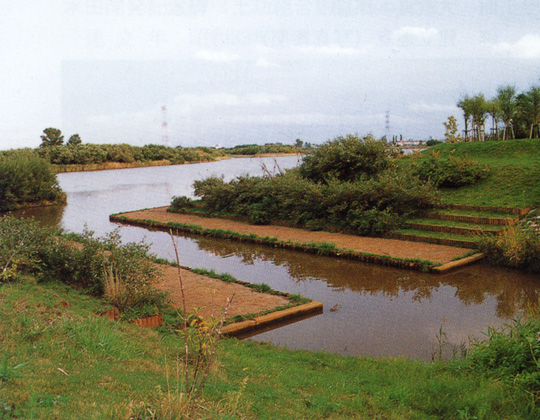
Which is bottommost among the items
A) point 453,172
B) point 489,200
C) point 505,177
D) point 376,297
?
point 376,297

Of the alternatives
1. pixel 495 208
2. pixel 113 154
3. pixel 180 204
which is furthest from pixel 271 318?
pixel 113 154

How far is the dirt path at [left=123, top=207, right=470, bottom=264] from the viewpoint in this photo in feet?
35.0

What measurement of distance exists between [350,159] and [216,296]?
10.7 metres

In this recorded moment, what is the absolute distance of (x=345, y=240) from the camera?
41.8 ft

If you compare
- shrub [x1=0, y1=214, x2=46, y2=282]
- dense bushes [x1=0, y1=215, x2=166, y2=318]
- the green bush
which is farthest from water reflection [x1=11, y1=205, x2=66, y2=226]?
the green bush

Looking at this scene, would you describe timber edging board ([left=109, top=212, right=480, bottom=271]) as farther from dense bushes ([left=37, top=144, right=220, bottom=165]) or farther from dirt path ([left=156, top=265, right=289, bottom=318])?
dense bushes ([left=37, top=144, right=220, bottom=165])

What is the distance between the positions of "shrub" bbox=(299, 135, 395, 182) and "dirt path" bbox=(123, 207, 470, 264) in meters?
3.37

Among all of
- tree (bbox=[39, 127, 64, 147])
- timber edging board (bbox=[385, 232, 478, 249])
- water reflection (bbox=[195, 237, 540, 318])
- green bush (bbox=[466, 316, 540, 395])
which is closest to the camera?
green bush (bbox=[466, 316, 540, 395])

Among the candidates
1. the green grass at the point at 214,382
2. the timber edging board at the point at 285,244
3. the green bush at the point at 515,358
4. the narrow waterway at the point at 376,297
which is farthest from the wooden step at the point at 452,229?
the green grass at the point at 214,382

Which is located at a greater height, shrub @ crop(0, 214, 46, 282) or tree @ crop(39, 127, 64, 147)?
tree @ crop(39, 127, 64, 147)

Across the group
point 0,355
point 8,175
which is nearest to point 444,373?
point 0,355

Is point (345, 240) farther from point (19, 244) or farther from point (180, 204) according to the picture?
point (180, 204)

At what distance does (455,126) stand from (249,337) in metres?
25.2

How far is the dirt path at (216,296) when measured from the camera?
23.7ft
